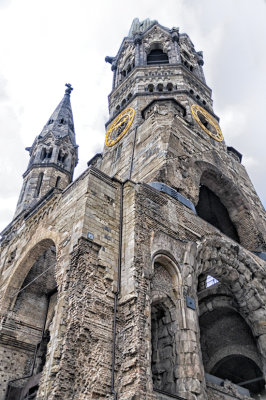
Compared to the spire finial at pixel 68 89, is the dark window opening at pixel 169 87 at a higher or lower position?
lower

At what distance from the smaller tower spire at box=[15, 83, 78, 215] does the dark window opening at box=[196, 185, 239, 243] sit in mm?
7533

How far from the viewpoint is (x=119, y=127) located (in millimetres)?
18359

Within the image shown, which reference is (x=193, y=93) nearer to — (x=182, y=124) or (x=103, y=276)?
(x=182, y=124)

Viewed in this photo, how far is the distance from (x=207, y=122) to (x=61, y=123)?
1003 cm

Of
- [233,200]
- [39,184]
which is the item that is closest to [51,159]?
[39,184]

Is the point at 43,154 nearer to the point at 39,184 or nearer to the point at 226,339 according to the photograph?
the point at 39,184

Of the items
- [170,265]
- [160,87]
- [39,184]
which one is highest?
[160,87]

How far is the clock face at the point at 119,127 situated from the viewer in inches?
687

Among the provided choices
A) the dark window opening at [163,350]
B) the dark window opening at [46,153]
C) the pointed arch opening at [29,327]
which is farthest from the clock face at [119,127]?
the dark window opening at [163,350]

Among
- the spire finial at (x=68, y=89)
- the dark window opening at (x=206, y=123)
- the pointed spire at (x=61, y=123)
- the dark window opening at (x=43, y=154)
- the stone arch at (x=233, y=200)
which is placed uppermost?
the spire finial at (x=68, y=89)

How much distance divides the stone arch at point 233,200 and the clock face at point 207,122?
300 cm

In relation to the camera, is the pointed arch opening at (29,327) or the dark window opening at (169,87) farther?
the dark window opening at (169,87)

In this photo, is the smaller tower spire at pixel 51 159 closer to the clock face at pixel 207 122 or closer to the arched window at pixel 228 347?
the clock face at pixel 207 122

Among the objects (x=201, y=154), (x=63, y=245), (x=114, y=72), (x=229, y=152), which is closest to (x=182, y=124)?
(x=201, y=154)
